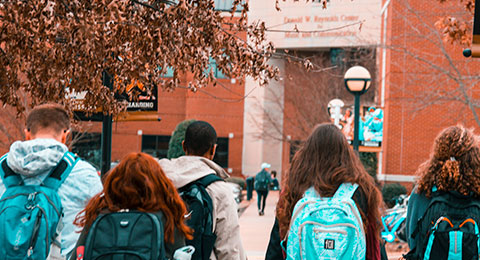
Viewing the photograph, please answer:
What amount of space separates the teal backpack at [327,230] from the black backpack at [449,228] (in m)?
1.13

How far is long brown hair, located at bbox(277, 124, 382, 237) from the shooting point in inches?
155

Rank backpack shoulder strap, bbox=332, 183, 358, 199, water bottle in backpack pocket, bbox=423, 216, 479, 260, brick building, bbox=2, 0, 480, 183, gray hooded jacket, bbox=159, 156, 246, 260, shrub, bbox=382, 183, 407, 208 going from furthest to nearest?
1. brick building, bbox=2, 0, 480, 183
2. shrub, bbox=382, 183, 407, 208
3. water bottle in backpack pocket, bbox=423, 216, 479, 260
4. gray hooded jacket, bbox=159, 156, 246, 260
5. backpack shoulder strap, bbox=332, 183, 358, 199

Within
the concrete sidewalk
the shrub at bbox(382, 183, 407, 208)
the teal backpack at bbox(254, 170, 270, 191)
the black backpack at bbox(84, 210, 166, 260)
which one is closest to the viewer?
the black backpack at bbox(84, 210, 166, 260)

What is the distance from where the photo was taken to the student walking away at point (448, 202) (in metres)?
4.65

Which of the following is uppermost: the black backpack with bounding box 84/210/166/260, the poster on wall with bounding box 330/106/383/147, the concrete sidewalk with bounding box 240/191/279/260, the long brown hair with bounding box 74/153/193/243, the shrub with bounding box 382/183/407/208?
the poster on wall with bounding box 330/106/383/147

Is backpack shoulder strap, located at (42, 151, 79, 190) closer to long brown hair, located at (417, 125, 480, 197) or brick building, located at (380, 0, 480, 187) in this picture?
long brown hair, located at (417, 125, 480, 197)

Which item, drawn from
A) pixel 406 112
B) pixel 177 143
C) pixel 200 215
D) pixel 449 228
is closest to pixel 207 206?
pixel 200 215

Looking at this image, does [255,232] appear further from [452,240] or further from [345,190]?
[345,190]

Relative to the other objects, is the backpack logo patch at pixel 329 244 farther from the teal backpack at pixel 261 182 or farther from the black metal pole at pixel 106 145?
the teal backpack at pixel 261 182

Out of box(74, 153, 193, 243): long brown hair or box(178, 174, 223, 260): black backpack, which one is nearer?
box(74, 153, 193, 243): long brown hair

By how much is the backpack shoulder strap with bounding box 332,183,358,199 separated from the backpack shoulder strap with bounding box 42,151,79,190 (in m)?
1.69

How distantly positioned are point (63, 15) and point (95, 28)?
0.80 metres

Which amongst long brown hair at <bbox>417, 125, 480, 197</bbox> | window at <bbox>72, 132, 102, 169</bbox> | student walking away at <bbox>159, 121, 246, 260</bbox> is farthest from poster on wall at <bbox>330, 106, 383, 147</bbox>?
window at <bbox>72, 132, 102, 169</bbox>

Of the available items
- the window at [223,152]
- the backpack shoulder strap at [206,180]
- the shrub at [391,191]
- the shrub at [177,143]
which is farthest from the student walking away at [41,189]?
the window at [223,152]
